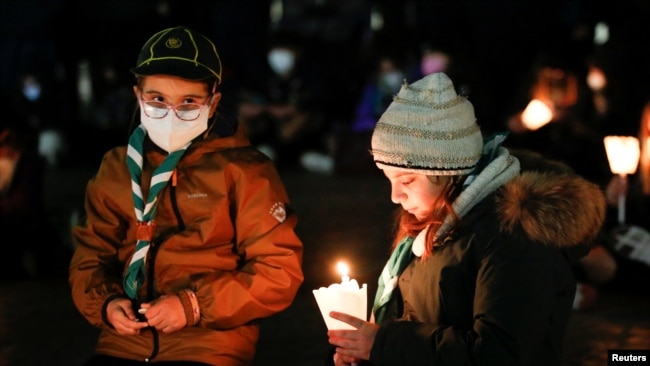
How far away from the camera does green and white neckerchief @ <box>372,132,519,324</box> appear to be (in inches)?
129

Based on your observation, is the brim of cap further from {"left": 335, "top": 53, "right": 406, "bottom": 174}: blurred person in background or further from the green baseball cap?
{"left": 335, "top": 53, "right": 406, "bottom": 174}: blurred person in background

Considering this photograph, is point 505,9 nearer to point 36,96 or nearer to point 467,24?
point 467,24

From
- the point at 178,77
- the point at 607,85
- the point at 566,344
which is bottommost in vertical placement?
the point at 566,344

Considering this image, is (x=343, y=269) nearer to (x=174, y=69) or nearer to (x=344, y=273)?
(x=344, y=273)

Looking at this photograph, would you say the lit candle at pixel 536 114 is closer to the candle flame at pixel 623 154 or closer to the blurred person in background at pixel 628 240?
the blurred person in background at pixel 628 240

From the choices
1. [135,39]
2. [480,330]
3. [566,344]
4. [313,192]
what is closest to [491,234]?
[480,330]

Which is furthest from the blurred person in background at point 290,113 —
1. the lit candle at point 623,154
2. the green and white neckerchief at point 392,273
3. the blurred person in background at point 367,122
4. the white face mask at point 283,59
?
the green and white neckerchief at point 392,273

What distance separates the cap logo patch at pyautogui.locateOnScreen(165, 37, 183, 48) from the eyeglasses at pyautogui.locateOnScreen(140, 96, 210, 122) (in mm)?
219

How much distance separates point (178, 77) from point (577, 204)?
1.58 meters

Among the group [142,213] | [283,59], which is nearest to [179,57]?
[142,213]

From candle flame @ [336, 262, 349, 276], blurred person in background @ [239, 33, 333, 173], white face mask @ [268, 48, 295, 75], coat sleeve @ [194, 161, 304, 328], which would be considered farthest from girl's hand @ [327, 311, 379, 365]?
white face mask @ [268, 48, 295, 75]

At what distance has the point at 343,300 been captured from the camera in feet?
10.8

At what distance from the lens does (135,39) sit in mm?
25016

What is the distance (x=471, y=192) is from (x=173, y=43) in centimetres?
141
